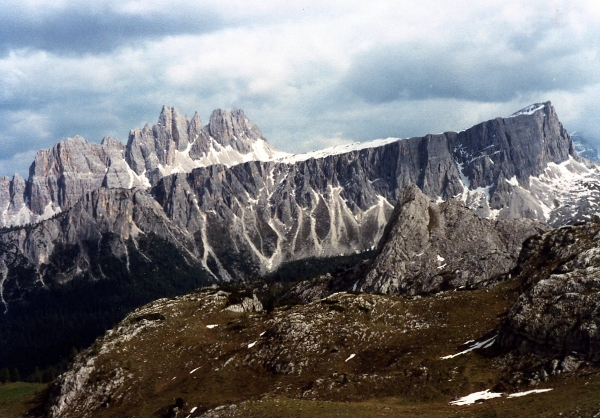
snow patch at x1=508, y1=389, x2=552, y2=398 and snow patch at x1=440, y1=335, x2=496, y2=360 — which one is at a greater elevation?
snow patch at x1=440, y1=335, x2=496, y2=360

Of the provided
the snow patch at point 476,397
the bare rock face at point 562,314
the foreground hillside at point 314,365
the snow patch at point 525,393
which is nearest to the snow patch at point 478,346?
the foreground hillside at point 314,365

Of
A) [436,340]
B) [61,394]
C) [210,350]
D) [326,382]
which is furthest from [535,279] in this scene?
[61,394]

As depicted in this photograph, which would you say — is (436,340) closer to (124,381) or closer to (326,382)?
(326,382)

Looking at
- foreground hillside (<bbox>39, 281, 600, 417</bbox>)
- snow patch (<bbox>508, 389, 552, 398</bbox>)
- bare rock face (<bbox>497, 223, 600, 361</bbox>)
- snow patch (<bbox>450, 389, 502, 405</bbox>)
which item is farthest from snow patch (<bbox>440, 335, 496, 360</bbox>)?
snow patch (<bbox>508, 389, 552, 398</bbox>)

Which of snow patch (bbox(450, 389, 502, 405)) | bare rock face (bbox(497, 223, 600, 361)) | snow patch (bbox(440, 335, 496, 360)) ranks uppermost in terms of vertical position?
bare rock face (bbox(497, 223, 600, 361))

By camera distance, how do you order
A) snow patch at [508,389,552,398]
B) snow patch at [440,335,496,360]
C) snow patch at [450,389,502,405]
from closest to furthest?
snow patch at [508,389,552,398]
snow patch at [450,389,502,405]
snow patch at [440,335,496,360]

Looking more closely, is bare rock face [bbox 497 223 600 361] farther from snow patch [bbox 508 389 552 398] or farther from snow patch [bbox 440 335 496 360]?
snow patch [bbox 508 389 552 398]

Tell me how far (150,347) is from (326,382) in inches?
1656

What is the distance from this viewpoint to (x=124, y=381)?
95500mm

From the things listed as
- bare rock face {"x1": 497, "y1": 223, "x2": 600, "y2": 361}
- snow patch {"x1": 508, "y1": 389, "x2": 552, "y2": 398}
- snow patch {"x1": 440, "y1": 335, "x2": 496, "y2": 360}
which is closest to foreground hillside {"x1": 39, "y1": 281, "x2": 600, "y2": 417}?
snow patch {"x1": 440, "y1": 335, "x2": 496, "y2": 360}

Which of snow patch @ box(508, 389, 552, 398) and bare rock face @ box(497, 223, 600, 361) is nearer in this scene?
snow patch @ box(508, 389, 552, 398)

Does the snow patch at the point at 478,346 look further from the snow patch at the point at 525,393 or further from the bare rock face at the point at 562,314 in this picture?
the snow patch at the point at 525,393

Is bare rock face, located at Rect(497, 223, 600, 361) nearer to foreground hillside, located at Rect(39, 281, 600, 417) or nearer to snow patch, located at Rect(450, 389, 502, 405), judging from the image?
foreground hillside, located at Rect(39, 281, 600, 417)

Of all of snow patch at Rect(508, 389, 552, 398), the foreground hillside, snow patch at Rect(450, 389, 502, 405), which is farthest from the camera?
the foreground hillside
